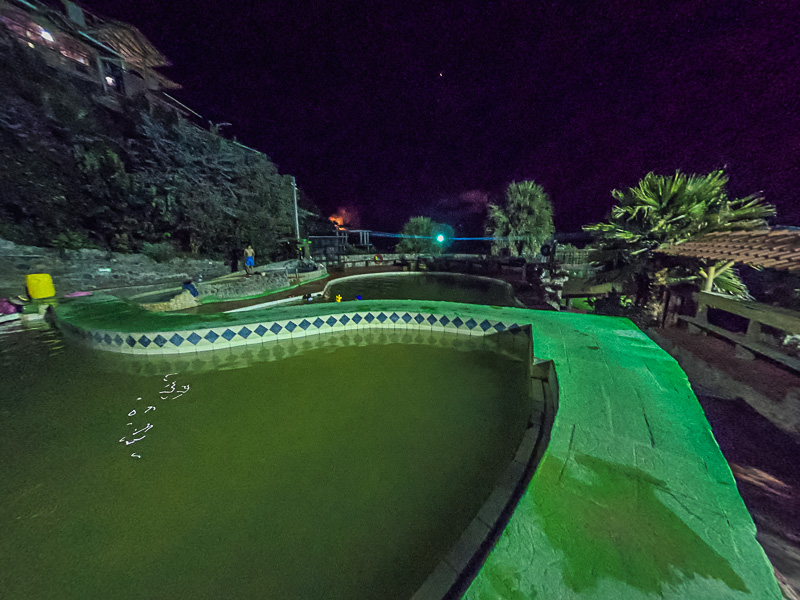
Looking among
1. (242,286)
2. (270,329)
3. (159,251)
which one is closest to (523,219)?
(242,286)

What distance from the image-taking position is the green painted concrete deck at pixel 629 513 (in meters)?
1.52

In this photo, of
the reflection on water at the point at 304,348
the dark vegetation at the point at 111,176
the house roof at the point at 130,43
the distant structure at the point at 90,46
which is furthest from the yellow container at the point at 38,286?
the house roof at the point at 130,43

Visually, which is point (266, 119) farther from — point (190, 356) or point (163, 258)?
point (190, 356)

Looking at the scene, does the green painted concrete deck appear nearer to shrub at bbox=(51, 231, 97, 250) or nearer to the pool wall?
the pool wall

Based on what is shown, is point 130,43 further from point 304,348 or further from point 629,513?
point 629,513

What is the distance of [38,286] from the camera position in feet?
34.3

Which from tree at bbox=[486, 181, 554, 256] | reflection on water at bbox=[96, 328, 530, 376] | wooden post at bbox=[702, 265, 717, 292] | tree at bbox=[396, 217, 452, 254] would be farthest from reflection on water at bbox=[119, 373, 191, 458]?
tree at bbox=[486, 181, 554, 256]

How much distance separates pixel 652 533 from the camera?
1777 mm

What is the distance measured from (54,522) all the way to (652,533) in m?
4.81

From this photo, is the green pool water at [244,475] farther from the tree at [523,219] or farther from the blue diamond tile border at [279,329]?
the tree at [523,219]

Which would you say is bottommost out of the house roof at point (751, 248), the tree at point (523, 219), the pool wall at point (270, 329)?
the pool wall at point (270, 329)

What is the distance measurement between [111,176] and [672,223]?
953 inches

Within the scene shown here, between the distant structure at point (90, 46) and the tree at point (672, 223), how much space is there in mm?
29131

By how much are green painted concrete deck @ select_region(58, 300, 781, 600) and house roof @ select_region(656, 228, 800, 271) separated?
2158 millimetres
